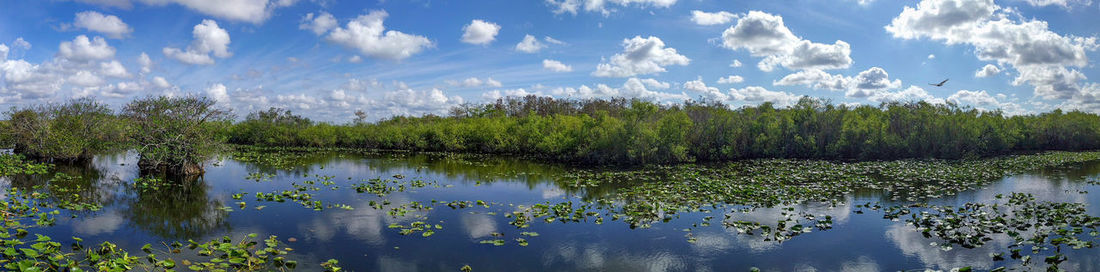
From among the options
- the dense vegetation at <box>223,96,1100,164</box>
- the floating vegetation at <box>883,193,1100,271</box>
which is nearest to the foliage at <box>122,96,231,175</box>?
the dense vegetation at <box>223,96,1100,164</box>

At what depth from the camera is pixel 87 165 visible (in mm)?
25312

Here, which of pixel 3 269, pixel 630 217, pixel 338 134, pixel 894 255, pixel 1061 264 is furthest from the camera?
pixel 338 134

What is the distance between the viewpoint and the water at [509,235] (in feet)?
29.0

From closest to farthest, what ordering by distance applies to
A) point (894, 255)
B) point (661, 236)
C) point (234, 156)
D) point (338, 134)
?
1. point (894, 255)
2. point (661, 236)
3. point (234, 156)
4. point (338, 134)

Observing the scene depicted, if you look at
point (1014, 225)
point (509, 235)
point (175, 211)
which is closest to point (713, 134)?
point (1014, 225)

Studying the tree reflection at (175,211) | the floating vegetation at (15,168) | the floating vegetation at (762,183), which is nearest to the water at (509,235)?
the tree reflection at (175,211)

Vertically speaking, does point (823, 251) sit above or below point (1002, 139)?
below

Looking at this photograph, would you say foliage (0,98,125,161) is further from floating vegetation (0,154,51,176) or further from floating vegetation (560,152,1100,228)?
floating vegetation (560,152,1100,228)

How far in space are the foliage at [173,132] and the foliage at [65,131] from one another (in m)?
5.22

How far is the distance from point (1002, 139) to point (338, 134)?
186ft

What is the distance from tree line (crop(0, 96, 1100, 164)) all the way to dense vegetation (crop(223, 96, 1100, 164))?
0.06m

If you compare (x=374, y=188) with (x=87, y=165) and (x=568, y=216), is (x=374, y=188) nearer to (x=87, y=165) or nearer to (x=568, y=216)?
(x=568, y=216)

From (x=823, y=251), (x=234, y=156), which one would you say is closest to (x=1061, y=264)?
(x=823, y=251)

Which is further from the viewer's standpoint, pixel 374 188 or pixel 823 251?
pixel 374 188
